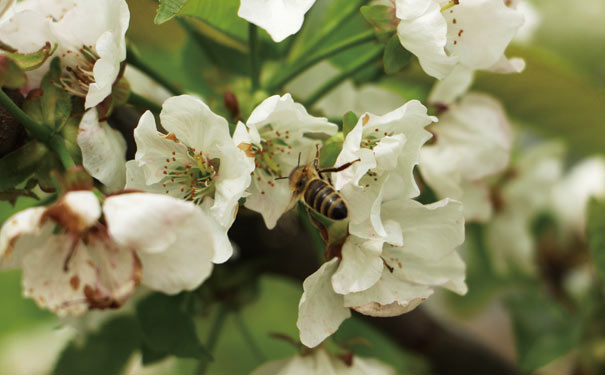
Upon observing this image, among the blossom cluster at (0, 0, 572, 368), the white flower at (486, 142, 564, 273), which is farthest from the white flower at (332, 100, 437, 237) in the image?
the white flower at (486, 142, 564, 273)

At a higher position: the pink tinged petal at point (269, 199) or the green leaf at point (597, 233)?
the pink tinged petal at point (269, 199)

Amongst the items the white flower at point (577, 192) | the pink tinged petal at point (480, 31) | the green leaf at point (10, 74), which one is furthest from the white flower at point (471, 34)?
the white flower at point (577, 192)

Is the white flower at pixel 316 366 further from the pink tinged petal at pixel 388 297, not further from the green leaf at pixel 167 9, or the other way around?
the green leaf at pixel 167 9

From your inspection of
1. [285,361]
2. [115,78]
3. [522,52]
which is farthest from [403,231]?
[522,52]

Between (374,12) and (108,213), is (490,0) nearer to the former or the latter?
(374,12)

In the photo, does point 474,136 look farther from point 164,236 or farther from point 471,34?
point 164,236

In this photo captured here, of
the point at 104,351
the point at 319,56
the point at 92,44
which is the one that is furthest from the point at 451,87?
the point at 104,351

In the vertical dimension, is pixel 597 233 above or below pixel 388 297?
below
